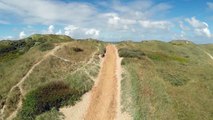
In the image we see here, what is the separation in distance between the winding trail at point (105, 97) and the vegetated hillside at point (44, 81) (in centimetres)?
150

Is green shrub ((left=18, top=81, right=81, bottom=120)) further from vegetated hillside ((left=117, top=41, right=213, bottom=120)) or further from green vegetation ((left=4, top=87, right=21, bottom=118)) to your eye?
vegetated hillside ((left=117, top=41, right=213, bottom=120))

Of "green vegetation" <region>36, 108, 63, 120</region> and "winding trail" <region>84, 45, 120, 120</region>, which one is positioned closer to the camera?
"winding trail" <region>84, 45, 120, 120</region>

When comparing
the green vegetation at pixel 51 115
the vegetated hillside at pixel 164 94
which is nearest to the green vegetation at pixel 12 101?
the green vegetation at pixel 51 115

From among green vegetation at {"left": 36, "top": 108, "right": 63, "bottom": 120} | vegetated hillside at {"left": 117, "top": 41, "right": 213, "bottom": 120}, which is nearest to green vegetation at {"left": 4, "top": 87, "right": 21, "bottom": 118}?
green vegetation at {"left": 36, "top": 108, "right": 63, "bottom": 120}

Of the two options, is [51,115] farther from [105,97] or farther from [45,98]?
[105,97]

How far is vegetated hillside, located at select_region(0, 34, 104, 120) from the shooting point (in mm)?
34250

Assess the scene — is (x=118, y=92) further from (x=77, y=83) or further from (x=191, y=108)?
(x=191, y=108)

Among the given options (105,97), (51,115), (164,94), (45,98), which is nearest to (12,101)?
(45,98)

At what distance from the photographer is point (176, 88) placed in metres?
39.7

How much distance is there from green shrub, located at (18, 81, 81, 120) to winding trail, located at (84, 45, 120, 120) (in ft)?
9.77

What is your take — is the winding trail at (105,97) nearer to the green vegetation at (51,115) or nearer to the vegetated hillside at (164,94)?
the vegetated hillside at (164,94)

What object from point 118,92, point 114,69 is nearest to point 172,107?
point 118,92

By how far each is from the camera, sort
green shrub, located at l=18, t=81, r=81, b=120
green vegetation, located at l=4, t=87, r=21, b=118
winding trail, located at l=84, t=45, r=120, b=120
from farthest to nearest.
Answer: green vegetation, located at l=4, t=87, r=21, b=118 → green shrub, located at l=18, t=81, r=81, b=120 → winding trail, located at l=84, t=45, r=120, b=120

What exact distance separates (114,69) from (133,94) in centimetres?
1323
